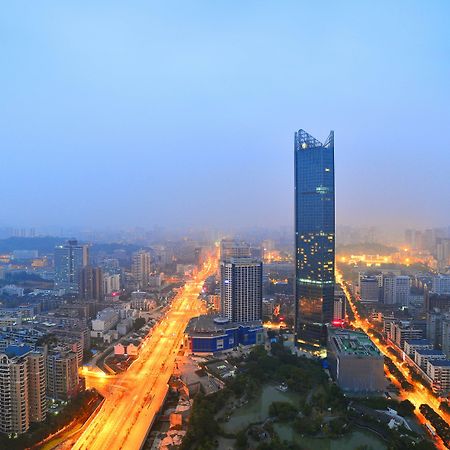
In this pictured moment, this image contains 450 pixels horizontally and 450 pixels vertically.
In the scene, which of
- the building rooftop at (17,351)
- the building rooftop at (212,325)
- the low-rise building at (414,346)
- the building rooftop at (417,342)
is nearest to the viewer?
the building rooftop at (17,351)

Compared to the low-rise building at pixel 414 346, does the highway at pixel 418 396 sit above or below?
below

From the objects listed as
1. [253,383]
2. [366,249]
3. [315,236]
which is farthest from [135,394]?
[366,249]

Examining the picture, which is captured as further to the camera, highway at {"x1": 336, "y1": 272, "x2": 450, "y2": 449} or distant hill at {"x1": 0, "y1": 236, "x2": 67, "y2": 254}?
distant hill at {"x1": 0, "y1": 236, "x2": 67, "y2": 254}

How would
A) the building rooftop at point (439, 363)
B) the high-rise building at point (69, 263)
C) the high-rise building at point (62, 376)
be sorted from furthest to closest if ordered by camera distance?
the high-rise building at point (69, 263)
the building rooftop at point (439, 363)
the high-rise building at point (62, 376)

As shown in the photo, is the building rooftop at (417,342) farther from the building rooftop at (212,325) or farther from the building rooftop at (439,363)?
the building rooftop at (212,325)

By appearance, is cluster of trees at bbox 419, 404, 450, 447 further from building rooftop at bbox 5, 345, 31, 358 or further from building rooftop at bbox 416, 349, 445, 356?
building rooftop at bbox 5, 345, 31, 358

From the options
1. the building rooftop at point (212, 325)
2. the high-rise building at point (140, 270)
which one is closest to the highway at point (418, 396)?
the building rooftop at point (212, 325)

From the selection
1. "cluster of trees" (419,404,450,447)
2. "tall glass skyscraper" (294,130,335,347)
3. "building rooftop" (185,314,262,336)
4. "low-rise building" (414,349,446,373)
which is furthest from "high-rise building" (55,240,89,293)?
"cluster of trees" (419,404,450,447)

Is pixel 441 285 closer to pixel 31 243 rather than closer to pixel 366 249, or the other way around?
pixel 366 249
